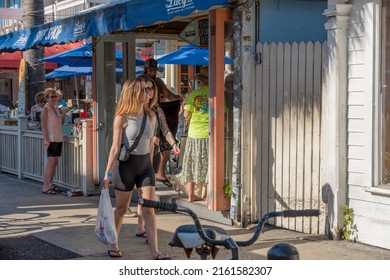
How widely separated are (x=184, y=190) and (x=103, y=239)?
315 centimetres

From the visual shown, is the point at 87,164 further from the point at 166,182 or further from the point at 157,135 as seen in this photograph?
the point at 157,135

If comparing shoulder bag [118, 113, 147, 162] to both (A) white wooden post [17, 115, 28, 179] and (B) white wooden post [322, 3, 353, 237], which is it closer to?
(B) white wooden post [322, 3, 353, 237]

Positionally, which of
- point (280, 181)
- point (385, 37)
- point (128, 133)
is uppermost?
point (385, 37)

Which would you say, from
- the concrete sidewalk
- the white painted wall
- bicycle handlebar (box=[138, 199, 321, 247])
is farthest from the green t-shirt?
bicycle handlebar (box=[138, 199, 321, 247])

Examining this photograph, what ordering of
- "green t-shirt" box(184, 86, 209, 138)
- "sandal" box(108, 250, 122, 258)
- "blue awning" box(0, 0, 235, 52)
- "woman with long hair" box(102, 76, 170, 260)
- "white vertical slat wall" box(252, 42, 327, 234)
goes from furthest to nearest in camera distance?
"green t-shirt" box(184, 86, 209, 138), "blue awning" box(0, 0, 235, 52), "white vertical slat wall" box(252, 42, 327, 234), "sandal" box(108, 250, 122, 258), "woman with long hair" box(102, 76, 170, 260)

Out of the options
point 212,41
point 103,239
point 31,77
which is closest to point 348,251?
point 103,239

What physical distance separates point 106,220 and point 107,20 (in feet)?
12.7

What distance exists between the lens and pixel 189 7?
29.3 ft

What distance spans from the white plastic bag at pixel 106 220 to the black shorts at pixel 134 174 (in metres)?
0.20

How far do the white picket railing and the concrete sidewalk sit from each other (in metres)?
0.52

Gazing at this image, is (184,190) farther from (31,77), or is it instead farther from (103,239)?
(31,77)

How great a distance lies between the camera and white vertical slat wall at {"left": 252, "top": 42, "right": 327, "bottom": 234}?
28.5 feet

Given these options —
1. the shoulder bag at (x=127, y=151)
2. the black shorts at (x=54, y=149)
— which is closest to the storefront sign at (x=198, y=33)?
the black shorts at (x=54, y=149)

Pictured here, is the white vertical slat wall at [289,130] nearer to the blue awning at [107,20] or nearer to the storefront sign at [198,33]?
the blue awning at [107,20]
